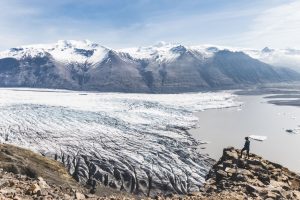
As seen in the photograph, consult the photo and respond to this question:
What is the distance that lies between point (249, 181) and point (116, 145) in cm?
3947

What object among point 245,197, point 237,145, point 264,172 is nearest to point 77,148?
point 237,145

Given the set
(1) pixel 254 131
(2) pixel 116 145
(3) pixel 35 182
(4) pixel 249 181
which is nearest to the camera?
(3) pixel 35 182

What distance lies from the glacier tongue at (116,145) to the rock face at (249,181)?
60.4 ft

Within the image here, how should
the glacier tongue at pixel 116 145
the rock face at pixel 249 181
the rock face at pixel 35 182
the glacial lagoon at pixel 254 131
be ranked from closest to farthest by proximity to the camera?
the rock face at pixel 35 182
the rock face at pixel 249 181
the glacier tongue at pixel 116 145
the glacial lagoon at pixel 254 131

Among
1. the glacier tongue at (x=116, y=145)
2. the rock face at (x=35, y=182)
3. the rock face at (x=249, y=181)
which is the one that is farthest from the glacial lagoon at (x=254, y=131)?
the rock face at (x=35, y=182)

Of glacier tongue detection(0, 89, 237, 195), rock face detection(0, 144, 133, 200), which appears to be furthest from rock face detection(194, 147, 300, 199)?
glacier tongue detection(0, 89, 237, 195)

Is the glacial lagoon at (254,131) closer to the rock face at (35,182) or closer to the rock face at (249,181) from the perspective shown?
the rock face at (249,181)

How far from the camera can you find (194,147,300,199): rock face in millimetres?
17156

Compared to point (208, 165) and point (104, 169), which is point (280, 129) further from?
point (104, 169)

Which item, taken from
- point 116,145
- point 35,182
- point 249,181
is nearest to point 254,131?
point 116,145

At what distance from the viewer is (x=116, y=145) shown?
189 feet

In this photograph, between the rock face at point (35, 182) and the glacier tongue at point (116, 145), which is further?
the glacier tongue at point (116, 145)

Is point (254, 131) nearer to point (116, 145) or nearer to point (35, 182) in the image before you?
point (116, 145)

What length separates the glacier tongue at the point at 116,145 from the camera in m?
43.9
